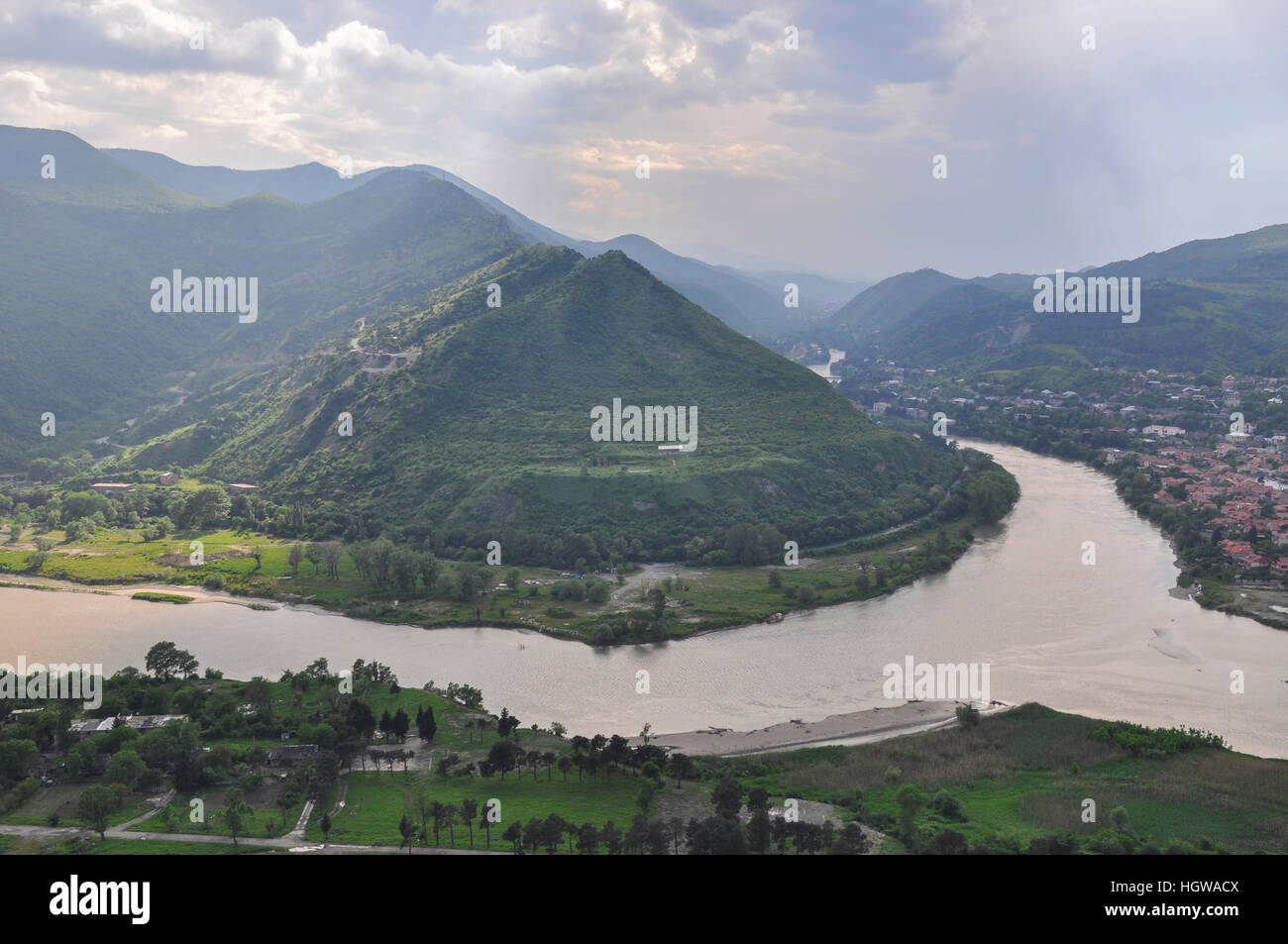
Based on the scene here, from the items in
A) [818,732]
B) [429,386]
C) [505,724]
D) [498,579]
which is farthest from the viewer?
[429,386]

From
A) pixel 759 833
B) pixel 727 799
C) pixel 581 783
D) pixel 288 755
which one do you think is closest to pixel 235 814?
pixel 288 755

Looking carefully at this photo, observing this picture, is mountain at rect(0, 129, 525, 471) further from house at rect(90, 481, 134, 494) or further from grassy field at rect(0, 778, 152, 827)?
grassy field at rect(0, 778, 152, 827)

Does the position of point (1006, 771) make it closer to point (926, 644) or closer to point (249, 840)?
point (926, 644)

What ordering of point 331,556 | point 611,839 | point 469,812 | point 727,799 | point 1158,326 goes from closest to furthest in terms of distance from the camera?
point 611,839, point 469,812, point 727,799, point 331,556, point 1158,326

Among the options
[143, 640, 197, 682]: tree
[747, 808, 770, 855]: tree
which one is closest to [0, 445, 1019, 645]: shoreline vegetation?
[143, 640, 197, 682]: tree

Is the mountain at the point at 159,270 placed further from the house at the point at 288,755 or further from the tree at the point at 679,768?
the tree at the point at 679,768

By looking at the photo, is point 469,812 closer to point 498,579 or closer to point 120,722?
point 120,722
